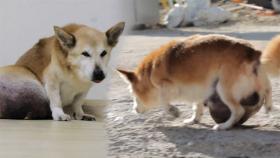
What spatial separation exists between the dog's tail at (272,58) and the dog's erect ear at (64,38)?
46.4 inches

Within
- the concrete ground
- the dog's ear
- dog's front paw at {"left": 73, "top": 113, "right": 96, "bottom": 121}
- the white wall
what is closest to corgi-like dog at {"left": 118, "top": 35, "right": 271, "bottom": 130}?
the concrete ground

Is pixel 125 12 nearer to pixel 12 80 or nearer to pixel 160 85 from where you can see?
pixel 12 80

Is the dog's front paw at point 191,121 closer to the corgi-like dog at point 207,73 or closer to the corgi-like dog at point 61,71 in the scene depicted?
the corgi-like dog at point 207,73

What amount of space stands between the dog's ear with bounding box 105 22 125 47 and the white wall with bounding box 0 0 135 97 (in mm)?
349

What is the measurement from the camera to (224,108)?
2.16 metres

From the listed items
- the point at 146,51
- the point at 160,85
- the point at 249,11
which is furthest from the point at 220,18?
the point at 160,85

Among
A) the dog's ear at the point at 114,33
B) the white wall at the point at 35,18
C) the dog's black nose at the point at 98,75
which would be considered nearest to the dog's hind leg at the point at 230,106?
the dog's black nose at the point at 98,75

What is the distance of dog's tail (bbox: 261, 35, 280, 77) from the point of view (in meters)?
2.10

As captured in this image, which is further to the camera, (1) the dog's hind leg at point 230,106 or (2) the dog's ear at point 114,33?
(2) the dog's ear at point 114,33

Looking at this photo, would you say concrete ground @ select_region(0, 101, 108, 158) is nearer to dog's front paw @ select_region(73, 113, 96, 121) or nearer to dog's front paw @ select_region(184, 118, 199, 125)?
dog's front paw @ select_region(73, 113, 96, 121)

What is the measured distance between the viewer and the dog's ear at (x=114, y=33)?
316 cm

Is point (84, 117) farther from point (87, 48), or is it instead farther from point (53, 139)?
point (53, 139)

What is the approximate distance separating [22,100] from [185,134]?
147 cm

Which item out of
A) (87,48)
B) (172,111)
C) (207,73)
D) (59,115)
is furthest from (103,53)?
(207,73)
